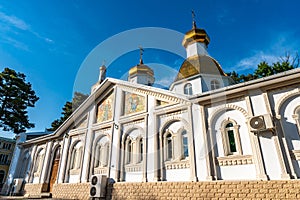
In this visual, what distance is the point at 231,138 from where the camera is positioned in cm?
853

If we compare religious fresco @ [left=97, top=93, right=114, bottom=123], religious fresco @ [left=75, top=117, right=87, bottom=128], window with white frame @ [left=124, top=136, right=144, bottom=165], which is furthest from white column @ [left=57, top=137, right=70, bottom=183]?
window with white frame @ [left=124, top=136, right=144, bottom=165]

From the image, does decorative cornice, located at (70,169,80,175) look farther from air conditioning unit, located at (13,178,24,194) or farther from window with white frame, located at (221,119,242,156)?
window with white frame, located at (221,119,242,156)

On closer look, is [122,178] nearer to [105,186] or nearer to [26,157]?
[105,186]

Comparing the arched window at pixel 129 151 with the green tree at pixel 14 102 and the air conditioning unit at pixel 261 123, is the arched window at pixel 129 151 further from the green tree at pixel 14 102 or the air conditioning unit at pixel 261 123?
the green tree at pixel 14 102

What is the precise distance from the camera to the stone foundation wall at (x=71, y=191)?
11.9 meters

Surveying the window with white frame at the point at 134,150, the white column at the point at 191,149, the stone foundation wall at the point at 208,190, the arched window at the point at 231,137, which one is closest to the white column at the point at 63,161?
the stone foundation wall at the point at 208,190

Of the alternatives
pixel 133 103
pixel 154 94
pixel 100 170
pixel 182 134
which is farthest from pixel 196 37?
pixel 100 170

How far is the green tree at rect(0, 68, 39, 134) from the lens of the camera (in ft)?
70.3

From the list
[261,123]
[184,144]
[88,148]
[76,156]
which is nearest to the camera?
[261,123]

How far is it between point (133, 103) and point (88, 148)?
14.8 feet

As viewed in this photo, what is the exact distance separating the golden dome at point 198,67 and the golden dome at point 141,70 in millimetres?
5345

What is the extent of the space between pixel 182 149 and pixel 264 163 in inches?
138

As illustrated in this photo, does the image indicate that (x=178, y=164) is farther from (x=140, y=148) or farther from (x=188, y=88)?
(x=188, y=88)

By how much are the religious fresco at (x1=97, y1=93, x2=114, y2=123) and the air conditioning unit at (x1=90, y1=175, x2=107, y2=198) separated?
3913mm
